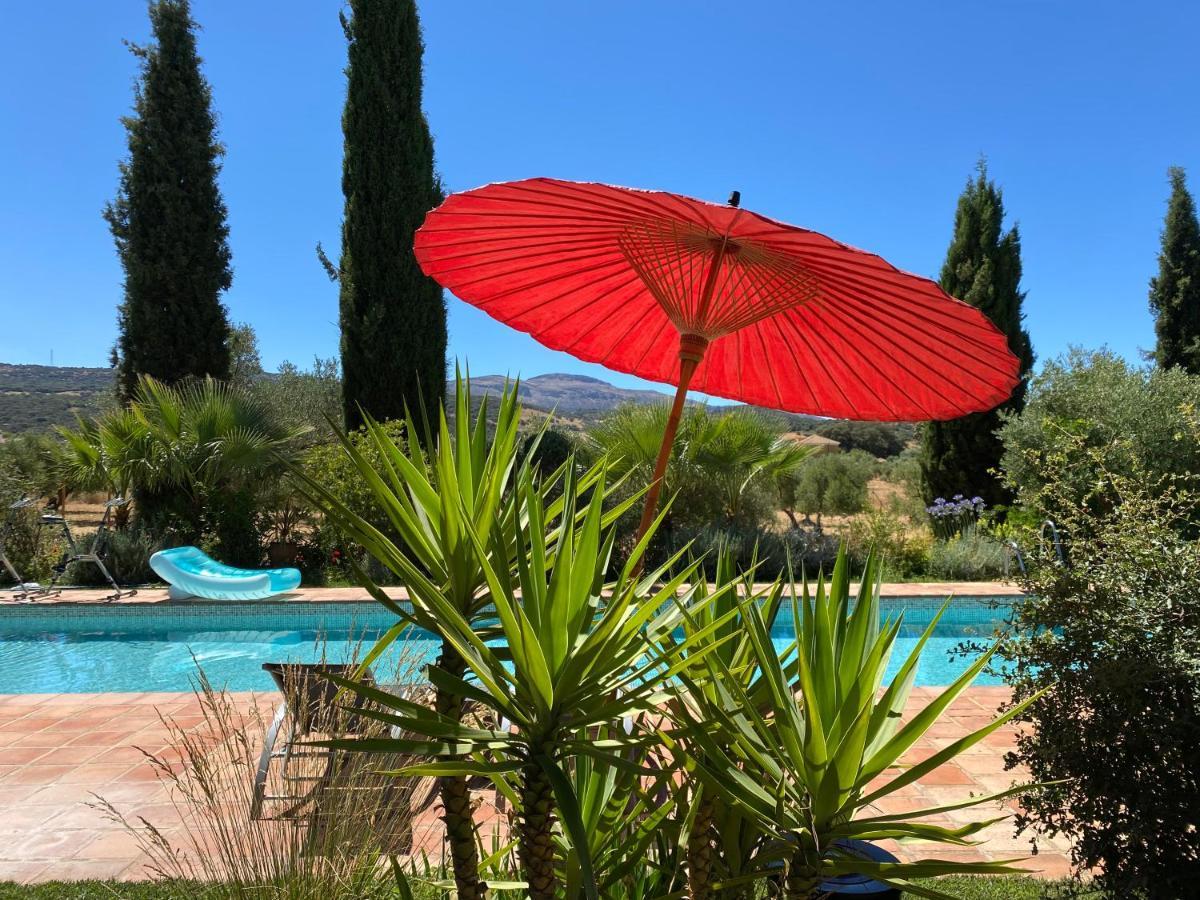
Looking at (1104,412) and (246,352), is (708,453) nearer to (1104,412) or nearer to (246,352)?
(1104,412)

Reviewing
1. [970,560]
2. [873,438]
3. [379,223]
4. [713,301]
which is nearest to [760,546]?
[970,560]

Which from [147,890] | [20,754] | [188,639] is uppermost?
[147,890]

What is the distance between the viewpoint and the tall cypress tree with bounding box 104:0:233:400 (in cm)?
1402

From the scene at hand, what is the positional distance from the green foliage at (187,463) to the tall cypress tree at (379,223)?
8.52 ft

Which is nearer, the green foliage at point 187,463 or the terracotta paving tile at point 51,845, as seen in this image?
the terracotta paving tile at point 51,845

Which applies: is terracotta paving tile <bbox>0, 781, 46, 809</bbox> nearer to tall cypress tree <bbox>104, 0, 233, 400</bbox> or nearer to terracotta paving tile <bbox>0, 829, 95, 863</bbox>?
terracotta paving tile <bbox>0, 829, 95, 863</bbox>

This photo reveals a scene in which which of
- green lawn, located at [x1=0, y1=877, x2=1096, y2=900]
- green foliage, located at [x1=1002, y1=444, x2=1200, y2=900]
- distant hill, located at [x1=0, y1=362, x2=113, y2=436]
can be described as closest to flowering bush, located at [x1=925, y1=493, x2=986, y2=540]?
green lawn, located at [x1=0, y1=877, x2=1096, y2=900]

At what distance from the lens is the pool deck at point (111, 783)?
3.44 m

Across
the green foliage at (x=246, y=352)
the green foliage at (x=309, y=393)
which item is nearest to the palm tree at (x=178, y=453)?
the green foliage at (x=309, y=393)

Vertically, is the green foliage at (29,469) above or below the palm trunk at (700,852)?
above

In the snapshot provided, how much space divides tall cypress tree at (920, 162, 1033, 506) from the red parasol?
40.0 feet

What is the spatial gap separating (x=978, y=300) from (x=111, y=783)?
48.3 feet

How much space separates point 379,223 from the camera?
1334 centimetres

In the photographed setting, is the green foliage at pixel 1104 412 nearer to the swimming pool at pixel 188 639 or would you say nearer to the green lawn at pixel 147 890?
the swimming pool at pixel 188 639
